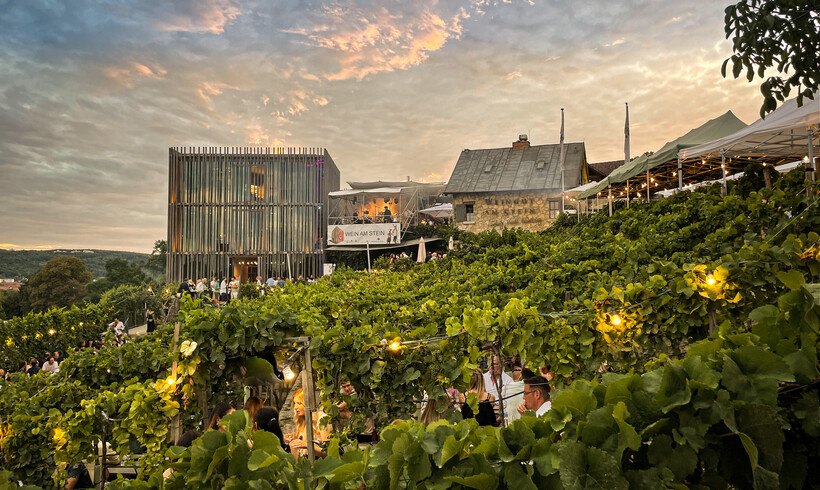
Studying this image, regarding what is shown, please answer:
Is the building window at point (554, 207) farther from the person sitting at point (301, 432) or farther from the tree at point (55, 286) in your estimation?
the tree at point (55, 286)

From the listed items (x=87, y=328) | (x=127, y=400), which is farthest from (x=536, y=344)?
(x=87, y=328)

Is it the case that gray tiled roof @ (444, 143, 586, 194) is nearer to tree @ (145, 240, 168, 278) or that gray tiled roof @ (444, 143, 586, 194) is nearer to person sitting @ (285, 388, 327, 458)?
person sitting @ (285, 388, 327, 458)

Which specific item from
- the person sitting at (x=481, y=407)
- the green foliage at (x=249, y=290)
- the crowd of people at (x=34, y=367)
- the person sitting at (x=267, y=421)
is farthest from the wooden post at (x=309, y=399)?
the green foliage at (x=249, y=290)

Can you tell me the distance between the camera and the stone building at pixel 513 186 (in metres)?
27.7

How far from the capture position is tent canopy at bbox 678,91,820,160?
7.74 meters

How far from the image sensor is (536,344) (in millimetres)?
4371

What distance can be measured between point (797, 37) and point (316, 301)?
23.6ft

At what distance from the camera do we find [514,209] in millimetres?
27938

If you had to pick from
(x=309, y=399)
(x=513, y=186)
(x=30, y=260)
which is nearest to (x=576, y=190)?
(x=513, y=186)

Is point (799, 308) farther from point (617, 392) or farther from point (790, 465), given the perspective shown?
point (617, 392)

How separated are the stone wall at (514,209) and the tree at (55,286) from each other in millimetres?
37495

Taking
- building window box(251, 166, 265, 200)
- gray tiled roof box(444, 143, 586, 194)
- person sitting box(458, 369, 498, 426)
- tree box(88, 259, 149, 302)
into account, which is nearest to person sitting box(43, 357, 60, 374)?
person sitting box(458, 369, 498, 426)

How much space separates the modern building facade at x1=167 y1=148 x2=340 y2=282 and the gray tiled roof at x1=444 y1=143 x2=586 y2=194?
13107 millimetres

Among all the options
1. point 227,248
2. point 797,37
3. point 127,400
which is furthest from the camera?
point 227,248
